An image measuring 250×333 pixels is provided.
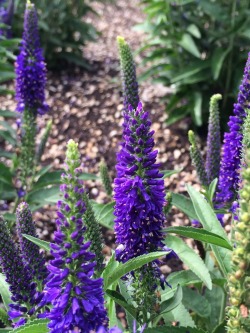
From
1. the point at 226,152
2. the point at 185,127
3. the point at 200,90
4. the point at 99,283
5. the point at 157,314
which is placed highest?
the point at 200,90

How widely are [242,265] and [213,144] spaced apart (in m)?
2.10

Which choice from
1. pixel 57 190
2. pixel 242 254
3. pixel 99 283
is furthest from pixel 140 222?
pixel 57 190

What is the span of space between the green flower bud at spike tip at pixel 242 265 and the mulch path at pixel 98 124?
3.39 meters

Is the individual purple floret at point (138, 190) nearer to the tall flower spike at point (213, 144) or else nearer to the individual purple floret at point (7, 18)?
the tall flower spike at point (213, 144)

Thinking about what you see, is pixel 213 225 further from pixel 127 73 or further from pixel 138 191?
pixel 127 73

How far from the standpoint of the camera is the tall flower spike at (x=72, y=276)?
2127 mm

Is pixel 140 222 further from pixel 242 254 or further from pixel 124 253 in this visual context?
pixel 242 254

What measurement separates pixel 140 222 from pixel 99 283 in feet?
1.71

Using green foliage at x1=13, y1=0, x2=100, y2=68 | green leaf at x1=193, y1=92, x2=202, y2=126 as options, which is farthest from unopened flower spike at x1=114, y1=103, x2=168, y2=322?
green foliage at x1=13, y1=0, x2=100, y2=68

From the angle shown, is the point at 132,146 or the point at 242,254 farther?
the point at 132,146

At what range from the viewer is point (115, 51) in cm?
1068

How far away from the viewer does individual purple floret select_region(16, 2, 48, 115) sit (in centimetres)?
493

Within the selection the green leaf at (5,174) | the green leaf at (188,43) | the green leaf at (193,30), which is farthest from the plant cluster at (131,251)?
the green leaf at (193,30)

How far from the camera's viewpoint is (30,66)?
197 inches
